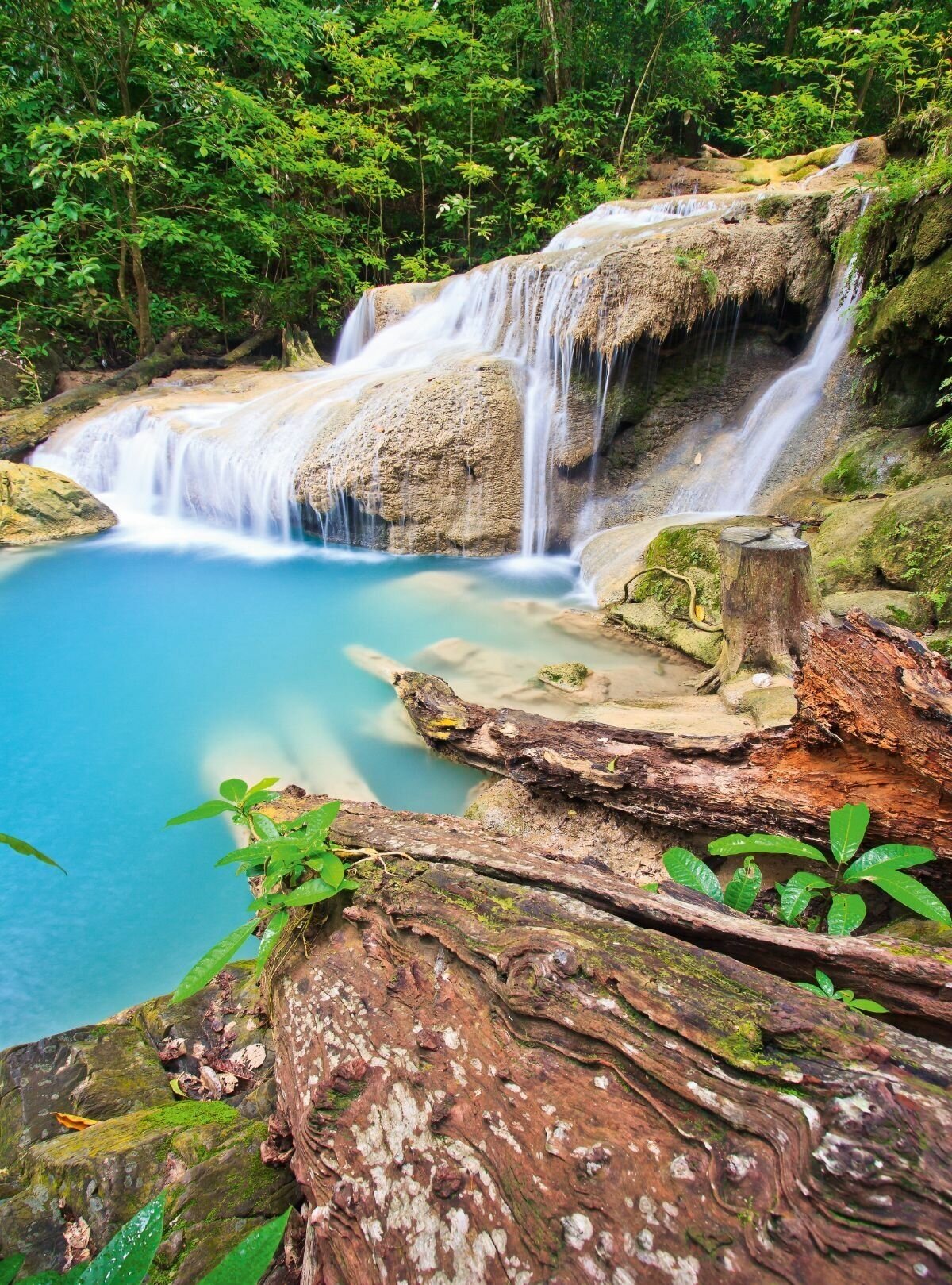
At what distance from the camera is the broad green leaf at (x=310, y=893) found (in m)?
1.50

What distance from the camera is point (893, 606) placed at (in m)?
4.00

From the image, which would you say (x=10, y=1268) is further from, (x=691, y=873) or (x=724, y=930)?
(x=691, y=873)

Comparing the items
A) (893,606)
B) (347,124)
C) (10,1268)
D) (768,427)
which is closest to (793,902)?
(10,1268)

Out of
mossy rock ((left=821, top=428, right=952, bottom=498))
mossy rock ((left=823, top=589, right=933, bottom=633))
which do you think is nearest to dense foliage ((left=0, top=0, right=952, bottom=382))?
mossy rock ((left=821, top=428, right=952, bottom=498))

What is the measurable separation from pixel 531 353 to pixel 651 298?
4.99 feet

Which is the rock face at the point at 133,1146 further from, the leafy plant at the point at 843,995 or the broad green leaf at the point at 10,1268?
the leafy plant at the point at 843,995

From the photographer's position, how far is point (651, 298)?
275 inches

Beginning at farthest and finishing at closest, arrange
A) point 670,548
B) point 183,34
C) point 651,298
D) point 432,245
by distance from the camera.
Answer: point 432,245 < point 183,34 < point 651,298 < point 670,548

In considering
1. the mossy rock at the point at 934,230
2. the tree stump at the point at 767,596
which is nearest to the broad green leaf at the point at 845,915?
the tree stump at the point at 767,596

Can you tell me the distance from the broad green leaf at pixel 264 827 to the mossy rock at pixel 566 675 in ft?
9.51

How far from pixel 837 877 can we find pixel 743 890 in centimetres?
30

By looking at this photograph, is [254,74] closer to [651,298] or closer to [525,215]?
[525,215]

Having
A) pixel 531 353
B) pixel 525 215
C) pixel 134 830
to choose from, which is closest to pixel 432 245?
pixel 525 215

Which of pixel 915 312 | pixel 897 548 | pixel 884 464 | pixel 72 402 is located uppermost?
pixel 915 312
